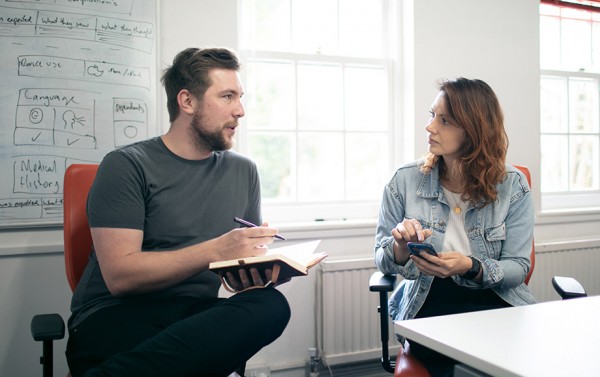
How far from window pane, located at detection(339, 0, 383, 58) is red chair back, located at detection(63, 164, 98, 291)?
1.73 meters

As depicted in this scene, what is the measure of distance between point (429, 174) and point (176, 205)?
94 centimetres

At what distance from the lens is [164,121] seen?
2.31 metres

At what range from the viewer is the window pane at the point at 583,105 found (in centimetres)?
358

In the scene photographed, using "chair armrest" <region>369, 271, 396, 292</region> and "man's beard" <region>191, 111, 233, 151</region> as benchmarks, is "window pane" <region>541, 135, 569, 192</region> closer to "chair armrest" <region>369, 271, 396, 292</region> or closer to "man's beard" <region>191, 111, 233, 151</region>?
"chair armrest" <region>369, 271, 396, 292</region>

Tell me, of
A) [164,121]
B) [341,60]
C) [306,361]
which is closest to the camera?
[164,121]

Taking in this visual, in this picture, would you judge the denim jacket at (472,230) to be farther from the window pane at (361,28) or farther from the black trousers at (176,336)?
the window pane at (361,28)

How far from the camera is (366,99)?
2.95 metres

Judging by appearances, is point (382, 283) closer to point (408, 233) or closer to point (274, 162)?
point (408, 233)

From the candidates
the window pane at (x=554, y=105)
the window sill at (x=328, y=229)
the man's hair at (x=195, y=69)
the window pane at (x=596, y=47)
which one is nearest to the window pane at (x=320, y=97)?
the window sill at (x=328, y=229)

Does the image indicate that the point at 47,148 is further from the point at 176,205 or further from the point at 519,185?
the point at 519,185

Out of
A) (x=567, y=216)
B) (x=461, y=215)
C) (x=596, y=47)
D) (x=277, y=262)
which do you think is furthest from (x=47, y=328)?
(x=596, y=47)

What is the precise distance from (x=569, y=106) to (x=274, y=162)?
88.9 inches

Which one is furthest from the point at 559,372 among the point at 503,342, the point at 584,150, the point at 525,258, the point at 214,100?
the point at 584,150

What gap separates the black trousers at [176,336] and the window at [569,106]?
109 inches
